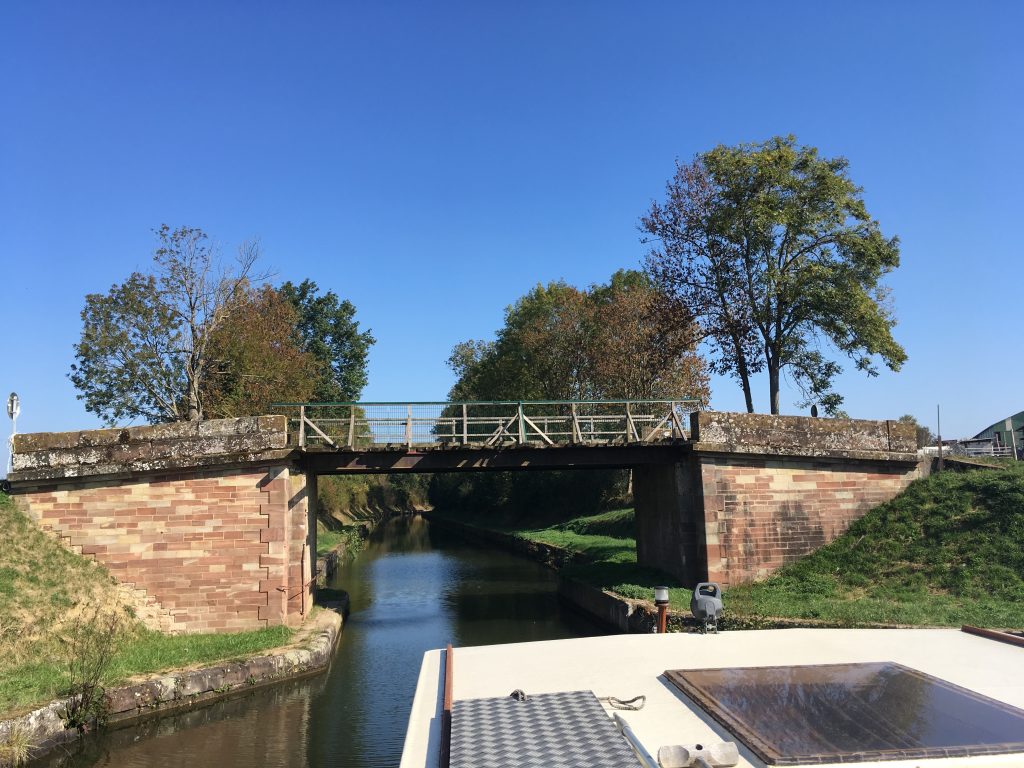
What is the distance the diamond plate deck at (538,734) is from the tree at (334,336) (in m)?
46.7

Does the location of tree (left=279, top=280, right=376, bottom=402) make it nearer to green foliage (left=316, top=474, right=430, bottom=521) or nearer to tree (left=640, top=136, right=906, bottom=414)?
green foliage (left=316, top=474, right=430, bottom=521)

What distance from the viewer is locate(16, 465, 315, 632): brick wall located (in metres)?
16.3

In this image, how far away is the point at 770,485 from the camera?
19094 mm

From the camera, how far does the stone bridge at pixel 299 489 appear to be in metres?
16.4

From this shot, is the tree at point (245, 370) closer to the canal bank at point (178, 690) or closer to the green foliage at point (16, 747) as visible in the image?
the canal bank at point (178, 690)

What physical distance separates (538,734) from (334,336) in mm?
51024

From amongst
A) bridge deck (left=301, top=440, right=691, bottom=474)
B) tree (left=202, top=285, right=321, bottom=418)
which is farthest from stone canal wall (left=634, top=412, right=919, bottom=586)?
tree (left=202, top=285, right=321, bottom=418)

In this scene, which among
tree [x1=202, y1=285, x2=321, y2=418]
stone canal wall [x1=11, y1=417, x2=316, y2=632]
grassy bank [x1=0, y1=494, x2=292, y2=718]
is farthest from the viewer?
tree [x1=202, y1=285, x2=321, y2=418]

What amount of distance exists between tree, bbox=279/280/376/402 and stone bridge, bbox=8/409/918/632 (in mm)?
31974

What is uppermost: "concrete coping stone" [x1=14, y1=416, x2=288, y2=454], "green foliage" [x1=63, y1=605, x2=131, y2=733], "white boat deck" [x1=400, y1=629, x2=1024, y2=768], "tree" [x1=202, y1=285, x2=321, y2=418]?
"tree" [x1=202, y1=285, x2=321, y2=418]

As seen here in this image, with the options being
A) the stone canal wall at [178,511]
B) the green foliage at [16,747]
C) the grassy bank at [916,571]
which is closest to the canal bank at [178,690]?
the green foliage at [16,747]

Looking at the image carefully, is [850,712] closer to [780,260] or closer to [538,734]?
[538,734]

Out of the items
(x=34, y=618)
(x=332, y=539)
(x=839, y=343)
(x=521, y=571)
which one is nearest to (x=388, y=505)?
(x=332, y=539)

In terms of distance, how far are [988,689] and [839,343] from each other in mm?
21309
